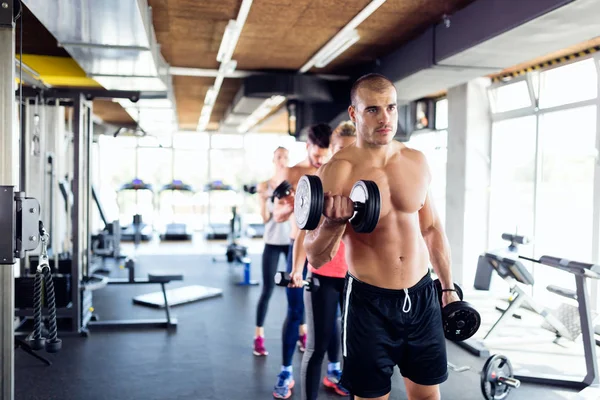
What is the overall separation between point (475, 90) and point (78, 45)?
429 cm

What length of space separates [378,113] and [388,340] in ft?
2.38

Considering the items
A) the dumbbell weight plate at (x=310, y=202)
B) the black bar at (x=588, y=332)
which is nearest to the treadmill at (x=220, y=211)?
the black bar at (x=588, y=332)

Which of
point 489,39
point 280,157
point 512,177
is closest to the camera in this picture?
point 489,39

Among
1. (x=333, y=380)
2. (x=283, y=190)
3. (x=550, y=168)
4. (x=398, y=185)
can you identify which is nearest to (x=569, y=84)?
(x=550, y=168)

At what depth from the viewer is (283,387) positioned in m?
2.87

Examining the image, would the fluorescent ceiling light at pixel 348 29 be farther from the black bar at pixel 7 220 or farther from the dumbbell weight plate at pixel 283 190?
the black bar at pixel 7 220

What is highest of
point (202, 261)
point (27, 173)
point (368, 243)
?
point (27, 173)

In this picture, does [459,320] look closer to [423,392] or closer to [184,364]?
[423,392]

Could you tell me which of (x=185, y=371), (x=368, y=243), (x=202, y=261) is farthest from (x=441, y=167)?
(x=368, y=243)

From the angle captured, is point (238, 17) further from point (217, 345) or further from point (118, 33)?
point (217, 345)

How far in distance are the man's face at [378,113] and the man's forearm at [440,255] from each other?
1.25 ft

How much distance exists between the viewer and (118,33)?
292 centimetres

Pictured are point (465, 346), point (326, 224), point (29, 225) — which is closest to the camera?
point (326, 224)

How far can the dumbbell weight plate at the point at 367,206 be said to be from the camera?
146cm
